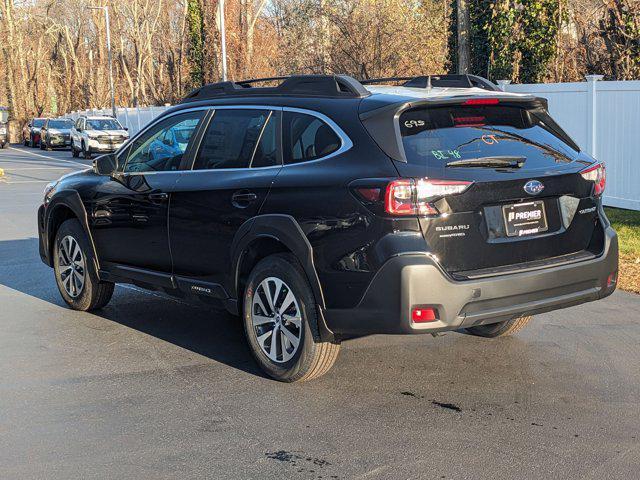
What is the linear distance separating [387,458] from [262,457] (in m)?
0.62

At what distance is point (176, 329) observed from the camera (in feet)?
23.7

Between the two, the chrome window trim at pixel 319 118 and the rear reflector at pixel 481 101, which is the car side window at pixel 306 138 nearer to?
the chrome window trim at pixel 319 118

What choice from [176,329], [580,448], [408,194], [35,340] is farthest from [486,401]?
[35,340]

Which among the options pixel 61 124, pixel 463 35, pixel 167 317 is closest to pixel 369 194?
pixel 167 317

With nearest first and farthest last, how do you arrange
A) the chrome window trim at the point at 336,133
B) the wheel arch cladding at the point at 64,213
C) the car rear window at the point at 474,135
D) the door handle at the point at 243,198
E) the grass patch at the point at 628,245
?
1. the car rear window at the point at 474,135
2. the chrome window trim at the point at 336,133
3. the door handle at the point at 243,198
4. the wheel arch cladding at the point at 64,213
5. the grass patch at the point at 628,245

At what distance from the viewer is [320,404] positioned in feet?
17.3

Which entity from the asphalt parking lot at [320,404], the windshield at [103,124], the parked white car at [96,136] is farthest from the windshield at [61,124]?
the asphalt parking lot at [320,404]

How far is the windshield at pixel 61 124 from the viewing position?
44781 mm

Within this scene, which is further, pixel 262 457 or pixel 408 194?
pixel 408 194

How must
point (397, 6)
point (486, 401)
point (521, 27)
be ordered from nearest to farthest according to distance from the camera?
point (486, 401) < point (521, 27) < point (397, 6)

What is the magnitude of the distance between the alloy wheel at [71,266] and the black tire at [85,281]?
1cm

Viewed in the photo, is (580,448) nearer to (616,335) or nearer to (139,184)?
(616,335)

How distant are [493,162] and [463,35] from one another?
1402 cm

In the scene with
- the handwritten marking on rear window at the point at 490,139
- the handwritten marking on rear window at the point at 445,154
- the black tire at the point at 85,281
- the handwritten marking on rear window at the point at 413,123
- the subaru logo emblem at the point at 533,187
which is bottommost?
the black tire at the point at 85,281
